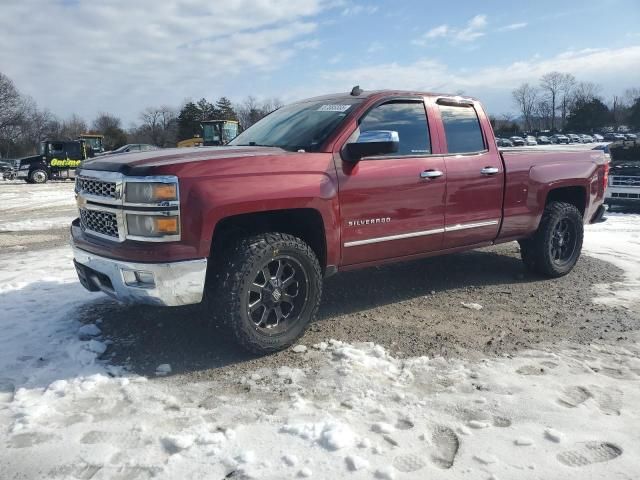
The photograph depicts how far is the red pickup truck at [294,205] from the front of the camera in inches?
136

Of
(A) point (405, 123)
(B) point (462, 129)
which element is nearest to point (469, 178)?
(B) point (462, 129)

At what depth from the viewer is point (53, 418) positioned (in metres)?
3.02

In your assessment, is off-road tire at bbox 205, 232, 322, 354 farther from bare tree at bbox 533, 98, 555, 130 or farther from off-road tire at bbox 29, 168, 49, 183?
bare tree at bbox 533, 98, 555, 130

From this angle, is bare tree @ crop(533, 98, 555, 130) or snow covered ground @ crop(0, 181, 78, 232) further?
bare tree @ crop(533, 98, 555, 130)

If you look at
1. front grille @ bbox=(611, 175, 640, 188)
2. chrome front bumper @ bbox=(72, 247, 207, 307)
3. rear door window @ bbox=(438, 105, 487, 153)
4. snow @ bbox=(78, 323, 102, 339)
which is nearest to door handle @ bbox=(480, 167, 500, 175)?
rear door window @ bbox=(438, 105, 487, 153)

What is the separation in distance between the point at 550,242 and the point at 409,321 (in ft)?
7.30

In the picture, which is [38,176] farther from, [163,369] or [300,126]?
[163,369]

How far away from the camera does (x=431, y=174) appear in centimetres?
461

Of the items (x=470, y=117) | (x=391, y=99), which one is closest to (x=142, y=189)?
(x=391, y=99)

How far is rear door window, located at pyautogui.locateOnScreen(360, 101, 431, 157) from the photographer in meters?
4.50

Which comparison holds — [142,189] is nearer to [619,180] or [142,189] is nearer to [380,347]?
[380,347]

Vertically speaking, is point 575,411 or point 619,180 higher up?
point 619,180

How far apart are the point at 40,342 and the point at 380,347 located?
102 inches

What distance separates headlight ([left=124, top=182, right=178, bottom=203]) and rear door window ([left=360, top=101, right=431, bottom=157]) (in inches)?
67.6
